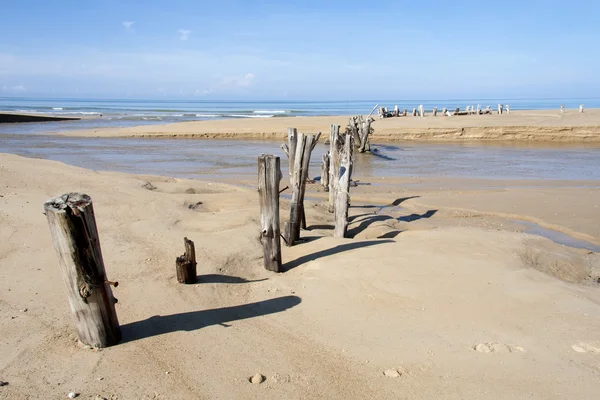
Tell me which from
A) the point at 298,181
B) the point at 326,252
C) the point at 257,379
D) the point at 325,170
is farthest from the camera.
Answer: the point at 325,170

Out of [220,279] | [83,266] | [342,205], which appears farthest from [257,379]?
[342,205]

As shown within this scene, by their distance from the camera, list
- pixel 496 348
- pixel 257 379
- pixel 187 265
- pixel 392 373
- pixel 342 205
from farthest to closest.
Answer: pixel 342 205 < pixel 187 265 < pixel 496 348 < pixel 392 373 < pixel 257 379

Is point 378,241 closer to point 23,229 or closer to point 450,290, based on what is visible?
point 450,290

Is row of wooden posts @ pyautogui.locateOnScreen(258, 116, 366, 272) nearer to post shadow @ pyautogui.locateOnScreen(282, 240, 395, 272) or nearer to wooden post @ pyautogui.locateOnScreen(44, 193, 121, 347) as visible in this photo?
post shadow @ pyautogui.locateOnScreen(282, 240, 395, 272)

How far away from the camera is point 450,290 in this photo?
5.65 m

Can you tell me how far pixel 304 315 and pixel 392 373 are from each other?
4.17ft

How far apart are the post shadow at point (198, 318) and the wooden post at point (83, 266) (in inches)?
11.8

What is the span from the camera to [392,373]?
394cm

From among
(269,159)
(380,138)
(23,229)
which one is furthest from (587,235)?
(380,138)

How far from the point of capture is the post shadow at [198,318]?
4.43 metres

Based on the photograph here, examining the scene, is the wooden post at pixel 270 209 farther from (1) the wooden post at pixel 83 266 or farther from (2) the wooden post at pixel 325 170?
(2) the wooden post at pixel 325 170

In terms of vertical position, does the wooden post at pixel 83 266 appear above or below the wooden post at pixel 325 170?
above

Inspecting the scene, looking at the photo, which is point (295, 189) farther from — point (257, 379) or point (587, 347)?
point (587, 347)

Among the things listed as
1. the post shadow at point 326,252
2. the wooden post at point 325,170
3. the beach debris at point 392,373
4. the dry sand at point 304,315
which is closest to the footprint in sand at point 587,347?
the dry sand at point 304,315
